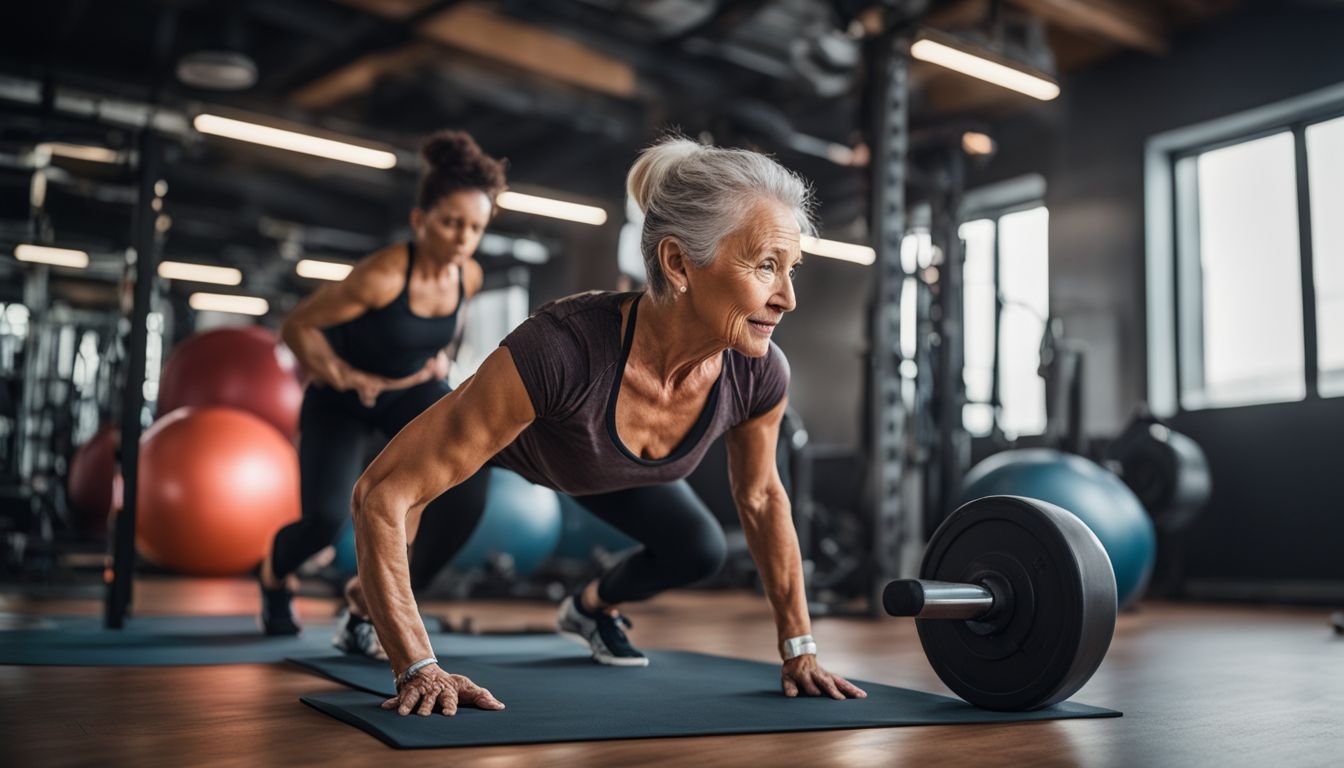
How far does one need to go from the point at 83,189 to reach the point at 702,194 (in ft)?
25.2

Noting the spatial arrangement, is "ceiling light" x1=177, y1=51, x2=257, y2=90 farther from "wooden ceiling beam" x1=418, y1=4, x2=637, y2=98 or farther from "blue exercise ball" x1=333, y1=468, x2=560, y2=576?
"blue exercise ball" x1=333, y1=468, x2=560, y2=576

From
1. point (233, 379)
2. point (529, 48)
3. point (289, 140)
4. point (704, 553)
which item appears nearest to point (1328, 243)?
point (529, 48)

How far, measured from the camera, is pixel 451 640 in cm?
332

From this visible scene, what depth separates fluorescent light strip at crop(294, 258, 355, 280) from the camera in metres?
10.1

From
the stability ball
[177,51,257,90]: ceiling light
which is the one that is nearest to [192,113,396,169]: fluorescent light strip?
[177,51,257,90]: ceiling light

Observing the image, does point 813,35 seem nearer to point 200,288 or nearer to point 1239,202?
point 1239,202

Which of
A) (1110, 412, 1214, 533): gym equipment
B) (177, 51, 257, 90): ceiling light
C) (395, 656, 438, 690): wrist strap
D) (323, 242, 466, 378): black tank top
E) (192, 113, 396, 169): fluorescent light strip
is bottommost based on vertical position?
(395, 656, 438, 690): wrist strap

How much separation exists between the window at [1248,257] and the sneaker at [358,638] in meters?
5.25

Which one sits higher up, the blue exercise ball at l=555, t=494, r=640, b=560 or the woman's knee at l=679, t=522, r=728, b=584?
the woman's knee at l=679, t=522, r=728, b=584

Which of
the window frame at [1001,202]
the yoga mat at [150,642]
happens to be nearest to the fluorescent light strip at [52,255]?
the yoga mat at [150,642]

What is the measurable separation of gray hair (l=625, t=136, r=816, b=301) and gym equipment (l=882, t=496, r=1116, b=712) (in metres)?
0.60

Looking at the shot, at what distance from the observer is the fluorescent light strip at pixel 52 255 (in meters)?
7.66

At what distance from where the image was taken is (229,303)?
11.6 m

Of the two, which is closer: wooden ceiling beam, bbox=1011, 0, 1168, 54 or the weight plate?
the weight plate
